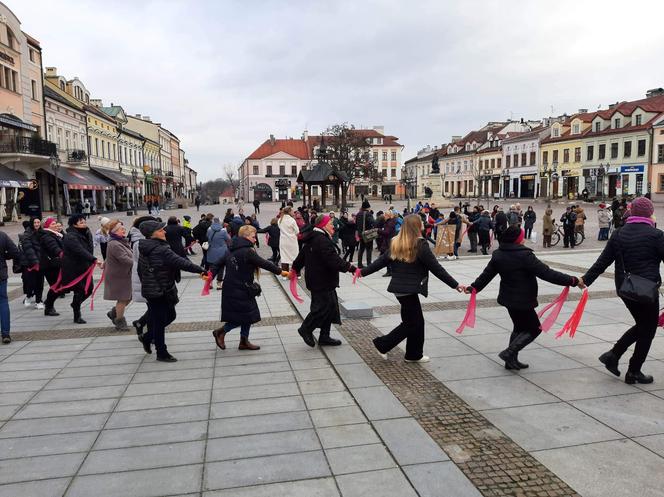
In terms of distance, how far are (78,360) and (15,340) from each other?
1703 millimetres

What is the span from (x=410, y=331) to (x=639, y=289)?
7.41 ft

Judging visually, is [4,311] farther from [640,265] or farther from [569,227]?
[569,227]

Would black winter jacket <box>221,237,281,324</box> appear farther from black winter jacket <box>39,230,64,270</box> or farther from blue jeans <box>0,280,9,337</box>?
black winter jacket <box>39,230,64,270</box>

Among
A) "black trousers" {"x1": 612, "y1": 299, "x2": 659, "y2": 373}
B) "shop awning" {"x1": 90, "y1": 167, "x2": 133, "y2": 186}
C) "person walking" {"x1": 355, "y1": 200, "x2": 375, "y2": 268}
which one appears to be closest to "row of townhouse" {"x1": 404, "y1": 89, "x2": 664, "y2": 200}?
"shop awning" {"x1": 90, "y1": 167, "x2": 133, "y2": 186}

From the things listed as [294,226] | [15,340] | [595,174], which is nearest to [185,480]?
[15,340]

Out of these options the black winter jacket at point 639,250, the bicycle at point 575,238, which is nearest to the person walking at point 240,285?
the black winter jacket at point 639,250

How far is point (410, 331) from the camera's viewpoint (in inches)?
231

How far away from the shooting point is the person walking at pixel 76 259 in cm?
833

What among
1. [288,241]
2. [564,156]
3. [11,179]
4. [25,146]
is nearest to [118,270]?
[288,241]

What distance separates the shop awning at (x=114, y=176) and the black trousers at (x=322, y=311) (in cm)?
4387

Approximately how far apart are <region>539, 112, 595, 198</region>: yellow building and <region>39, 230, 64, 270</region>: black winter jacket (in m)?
58.5

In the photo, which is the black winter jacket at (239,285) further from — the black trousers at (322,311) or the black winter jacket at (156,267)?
the black trousers at (322,311)

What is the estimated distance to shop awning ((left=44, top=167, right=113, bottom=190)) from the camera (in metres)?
36.8

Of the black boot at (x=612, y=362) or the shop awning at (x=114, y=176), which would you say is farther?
the shop awning at (x=114, y=176)
